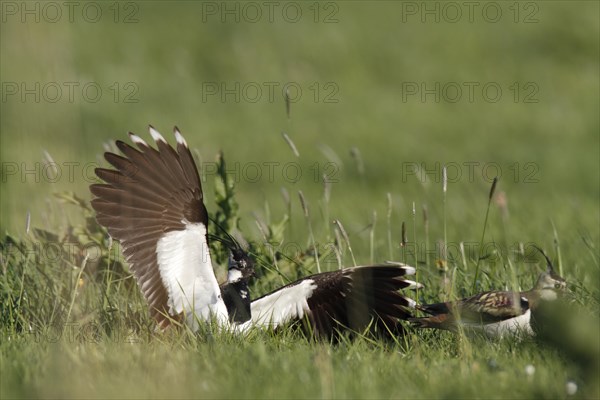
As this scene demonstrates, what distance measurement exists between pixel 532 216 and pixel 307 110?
4.22 metres

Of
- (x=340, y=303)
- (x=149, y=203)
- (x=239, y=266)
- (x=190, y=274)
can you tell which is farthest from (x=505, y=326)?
(x=149, y=203)

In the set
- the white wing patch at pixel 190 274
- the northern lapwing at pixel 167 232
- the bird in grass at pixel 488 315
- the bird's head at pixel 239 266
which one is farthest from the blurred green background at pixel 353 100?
the white wing patch at pixel 190 274

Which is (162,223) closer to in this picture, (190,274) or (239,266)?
(190,274)

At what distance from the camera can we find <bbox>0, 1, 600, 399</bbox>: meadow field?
385cm

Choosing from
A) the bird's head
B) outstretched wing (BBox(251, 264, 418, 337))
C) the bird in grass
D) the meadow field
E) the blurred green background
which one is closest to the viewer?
the meadow field

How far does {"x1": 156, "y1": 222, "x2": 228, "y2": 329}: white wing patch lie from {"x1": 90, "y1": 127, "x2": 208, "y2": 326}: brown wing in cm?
3

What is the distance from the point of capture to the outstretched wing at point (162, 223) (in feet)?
15.2

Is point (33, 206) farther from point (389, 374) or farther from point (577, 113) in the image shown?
point (577, 113)

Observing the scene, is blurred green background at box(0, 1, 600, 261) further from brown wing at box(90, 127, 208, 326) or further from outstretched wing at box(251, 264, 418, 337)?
brown wing at box(90, 127, 208, 326)

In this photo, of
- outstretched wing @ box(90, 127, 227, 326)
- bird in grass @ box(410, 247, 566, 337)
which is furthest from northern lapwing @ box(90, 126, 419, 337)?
bird in grass @ box(410, 247, 566, 337)

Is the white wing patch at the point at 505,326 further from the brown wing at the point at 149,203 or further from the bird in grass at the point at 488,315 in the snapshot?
the brown wing at the point at 149,203

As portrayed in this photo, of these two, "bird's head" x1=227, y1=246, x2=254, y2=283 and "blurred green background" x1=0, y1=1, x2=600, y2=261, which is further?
"blurred green background" x1=0, y1=1, x2=600, y2=261

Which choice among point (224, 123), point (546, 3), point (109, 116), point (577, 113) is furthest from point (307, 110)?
point (546, 3)

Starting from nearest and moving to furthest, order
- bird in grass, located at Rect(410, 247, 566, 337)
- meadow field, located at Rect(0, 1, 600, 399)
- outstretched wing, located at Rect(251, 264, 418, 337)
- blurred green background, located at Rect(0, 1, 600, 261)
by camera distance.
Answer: meadow field, located at Rect(0, 1, 600, 399) < bird in grass, located at Rect(410, 247, 566, 337) < outstretched wing, located at Rect(251, 264, 418, 337) < blurred green background, located at Rect(0, 1, 600, 261)
